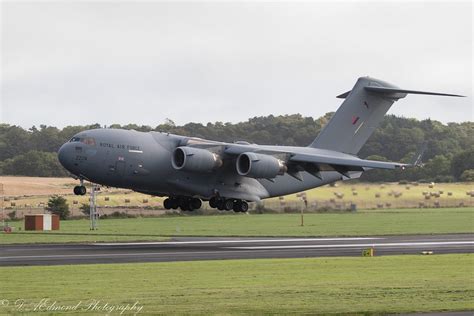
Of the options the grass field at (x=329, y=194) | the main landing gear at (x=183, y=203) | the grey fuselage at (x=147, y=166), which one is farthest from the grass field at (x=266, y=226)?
the grey fuselage at (x=147, y=166)

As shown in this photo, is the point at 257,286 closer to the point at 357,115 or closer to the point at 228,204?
the point at 228,204

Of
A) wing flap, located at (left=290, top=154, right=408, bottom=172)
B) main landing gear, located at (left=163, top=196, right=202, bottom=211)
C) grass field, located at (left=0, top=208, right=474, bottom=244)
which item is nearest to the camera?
wing flap, located at (left=290, top=154, right=408, bottom=172)

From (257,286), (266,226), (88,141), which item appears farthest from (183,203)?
(257,286)

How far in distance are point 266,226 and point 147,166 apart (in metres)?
15.6

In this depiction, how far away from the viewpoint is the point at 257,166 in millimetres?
36844

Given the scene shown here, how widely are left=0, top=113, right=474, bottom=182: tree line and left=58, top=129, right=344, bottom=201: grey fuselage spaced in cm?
1483

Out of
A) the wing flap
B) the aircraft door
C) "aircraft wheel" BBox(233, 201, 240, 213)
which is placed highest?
the wing flap

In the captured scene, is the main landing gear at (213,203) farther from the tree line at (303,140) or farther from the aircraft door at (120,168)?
the tree line at (303,140)

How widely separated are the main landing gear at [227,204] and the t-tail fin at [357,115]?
5.33 meters

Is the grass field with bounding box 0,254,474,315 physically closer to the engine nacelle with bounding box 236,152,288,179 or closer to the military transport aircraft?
the engine nacelle with bounding box 236,152,288,179

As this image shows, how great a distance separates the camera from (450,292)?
2142 cm

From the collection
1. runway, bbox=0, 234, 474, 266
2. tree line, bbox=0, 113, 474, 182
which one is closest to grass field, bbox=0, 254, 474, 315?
runway, bbox=0, 234, 474, 266

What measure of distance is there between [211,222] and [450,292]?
31537 millimetres

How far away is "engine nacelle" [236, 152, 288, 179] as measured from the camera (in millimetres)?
36844
